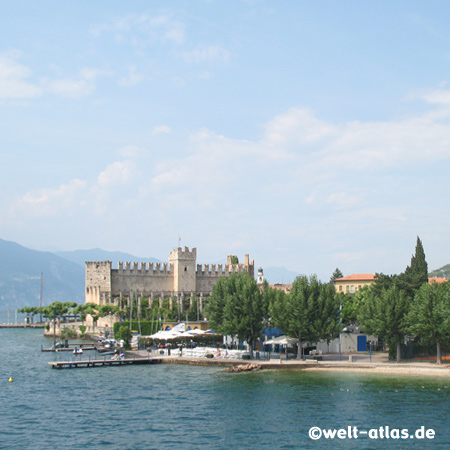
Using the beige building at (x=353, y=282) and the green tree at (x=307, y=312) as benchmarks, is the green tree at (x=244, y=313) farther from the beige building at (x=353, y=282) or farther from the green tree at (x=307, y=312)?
the beige building at (x=353, y=282)

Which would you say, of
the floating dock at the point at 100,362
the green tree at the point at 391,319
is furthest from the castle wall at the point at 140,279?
the green tree at the point at 391,319

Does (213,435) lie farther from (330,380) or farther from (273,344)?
(273,344)

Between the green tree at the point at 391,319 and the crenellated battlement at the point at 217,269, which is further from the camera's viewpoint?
the crenellated battlement at the point at 217,269

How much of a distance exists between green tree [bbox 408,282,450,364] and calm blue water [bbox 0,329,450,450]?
4.82m

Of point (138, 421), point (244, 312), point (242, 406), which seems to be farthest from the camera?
point (244, 312)

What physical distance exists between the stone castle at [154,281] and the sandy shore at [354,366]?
128 ft

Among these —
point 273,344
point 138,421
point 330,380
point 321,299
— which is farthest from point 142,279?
point 138,421

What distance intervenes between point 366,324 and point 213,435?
22.5 meters

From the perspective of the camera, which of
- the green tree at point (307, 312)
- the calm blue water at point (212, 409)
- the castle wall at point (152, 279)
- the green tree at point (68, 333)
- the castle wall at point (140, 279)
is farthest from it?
the castle wall at point (140, 279)

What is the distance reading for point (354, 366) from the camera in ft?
143

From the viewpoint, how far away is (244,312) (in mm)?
51625

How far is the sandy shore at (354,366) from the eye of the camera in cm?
4153

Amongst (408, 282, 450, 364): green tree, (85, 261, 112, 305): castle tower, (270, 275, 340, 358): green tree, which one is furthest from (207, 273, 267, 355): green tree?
(85, 261, 112, 305): castle tower

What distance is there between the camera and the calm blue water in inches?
1064
